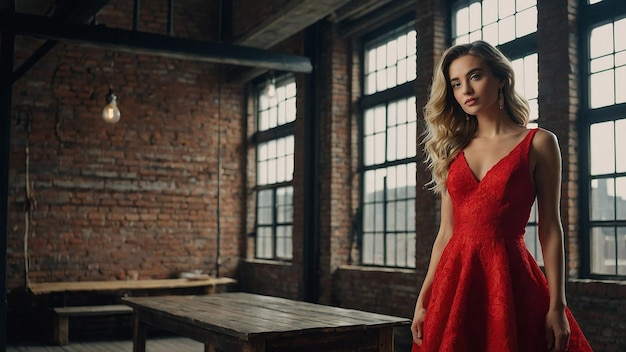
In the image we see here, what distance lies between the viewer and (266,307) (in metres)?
4.91

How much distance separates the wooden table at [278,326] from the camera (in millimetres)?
3779

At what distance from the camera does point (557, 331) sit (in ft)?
5.53

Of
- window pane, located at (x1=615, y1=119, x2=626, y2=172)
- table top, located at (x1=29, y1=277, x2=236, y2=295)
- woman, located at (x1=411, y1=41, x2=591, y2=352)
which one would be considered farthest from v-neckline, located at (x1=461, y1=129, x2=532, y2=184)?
table top, located at (x1=29, y1=277, x2=236, y2=295)

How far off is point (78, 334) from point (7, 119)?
2749 millimetres

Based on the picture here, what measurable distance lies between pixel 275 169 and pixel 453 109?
739cm

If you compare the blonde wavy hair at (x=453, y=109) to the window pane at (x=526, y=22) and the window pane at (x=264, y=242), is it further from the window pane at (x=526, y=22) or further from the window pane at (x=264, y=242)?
the window pane at (x=264, y=242)

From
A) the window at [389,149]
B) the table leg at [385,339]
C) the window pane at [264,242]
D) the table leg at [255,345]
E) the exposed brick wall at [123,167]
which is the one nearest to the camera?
the table leg at [255,345]

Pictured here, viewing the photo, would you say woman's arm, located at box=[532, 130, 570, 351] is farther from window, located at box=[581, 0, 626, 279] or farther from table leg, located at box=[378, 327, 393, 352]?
window, located at box=[581, 0, 626, 279]

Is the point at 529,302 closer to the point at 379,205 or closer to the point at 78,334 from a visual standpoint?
the point at 379,205

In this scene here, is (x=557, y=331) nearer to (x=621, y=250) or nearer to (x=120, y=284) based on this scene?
(x=621, y=250)

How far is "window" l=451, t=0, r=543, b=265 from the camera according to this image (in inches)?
222

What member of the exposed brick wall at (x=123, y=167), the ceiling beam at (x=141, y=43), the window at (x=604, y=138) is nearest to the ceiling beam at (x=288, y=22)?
the ceiling beam at (x=141, y=43)

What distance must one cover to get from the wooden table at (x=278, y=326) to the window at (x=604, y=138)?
1804 millimetres

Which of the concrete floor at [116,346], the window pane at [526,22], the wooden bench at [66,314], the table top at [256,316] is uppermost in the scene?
the window pane at [526,22]
